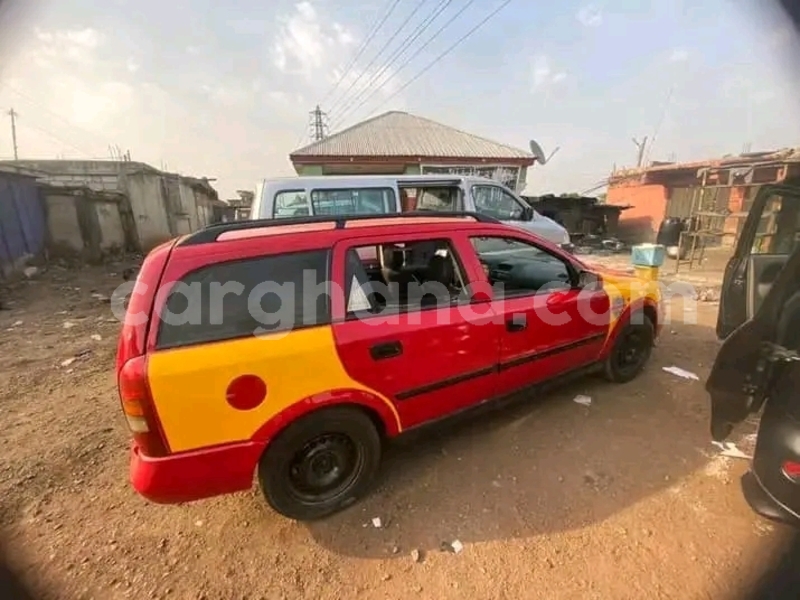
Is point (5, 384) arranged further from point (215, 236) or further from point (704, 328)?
point (704, 328)

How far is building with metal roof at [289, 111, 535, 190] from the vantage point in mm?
14789

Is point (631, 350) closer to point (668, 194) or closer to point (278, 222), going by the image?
point (278, 222)

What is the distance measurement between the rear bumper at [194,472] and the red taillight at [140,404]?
10 cm

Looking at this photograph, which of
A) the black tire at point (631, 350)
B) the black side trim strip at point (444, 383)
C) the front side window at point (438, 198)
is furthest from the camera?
the front side window at point (438, 198)

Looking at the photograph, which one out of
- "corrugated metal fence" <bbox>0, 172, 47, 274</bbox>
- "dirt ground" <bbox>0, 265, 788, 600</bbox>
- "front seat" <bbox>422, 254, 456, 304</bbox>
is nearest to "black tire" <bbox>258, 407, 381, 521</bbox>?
"dirt ground" <bbox>0, 265, 788, 600</bbox>

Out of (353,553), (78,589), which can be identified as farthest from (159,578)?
(353,553)

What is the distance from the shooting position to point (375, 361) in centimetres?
221

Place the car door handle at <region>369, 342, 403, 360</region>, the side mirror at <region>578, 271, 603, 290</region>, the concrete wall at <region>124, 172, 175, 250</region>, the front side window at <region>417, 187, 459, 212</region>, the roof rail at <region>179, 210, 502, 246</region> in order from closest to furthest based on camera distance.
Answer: the roof rail at <region>179, 210, 502, 246</region>, the car door handle at <region>369, 342, 403, 360</region>, the side mirror at <region>578, 271, 603, 290</region>, the front side window at <region>417, 187, 459, 212</region>, the concrete wall at <region>124, 172, 175, 250</region>

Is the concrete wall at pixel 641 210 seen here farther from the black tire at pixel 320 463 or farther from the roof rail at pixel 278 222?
the black tire at pixel 320 463

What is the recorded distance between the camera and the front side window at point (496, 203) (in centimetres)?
732

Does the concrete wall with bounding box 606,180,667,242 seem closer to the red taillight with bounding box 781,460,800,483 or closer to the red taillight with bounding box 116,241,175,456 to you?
the red taillight with bounding box 781,460,800,483

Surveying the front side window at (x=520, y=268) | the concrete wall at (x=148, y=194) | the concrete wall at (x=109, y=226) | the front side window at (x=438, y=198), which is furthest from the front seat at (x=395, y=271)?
the concrete wall at (x=148, y=194)

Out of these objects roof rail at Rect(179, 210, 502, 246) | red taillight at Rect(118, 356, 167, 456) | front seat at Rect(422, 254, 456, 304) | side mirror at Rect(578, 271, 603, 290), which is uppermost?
roof rail at Rect(179, 210, 502, 246)

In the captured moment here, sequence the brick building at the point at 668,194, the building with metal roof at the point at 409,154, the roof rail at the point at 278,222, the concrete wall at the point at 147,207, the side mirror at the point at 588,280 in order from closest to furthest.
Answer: the roof rail at the point at 278,222 → the side mirror at the point at 588,280 → the brick building at the point at 668,194 → the concrete wall at the point at 147,207 → the building with metal roof at the point at 409,154
